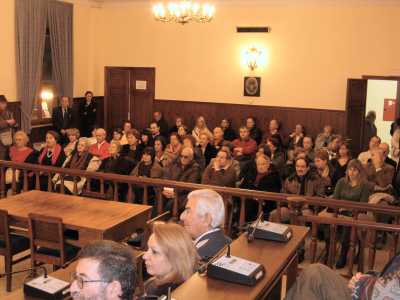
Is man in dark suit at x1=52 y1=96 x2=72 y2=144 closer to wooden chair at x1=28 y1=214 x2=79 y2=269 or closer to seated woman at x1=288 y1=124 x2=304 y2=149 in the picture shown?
seated woman at x1=288 y1=124 x2=304 y2=149

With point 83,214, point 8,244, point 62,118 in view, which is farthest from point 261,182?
point 62,118

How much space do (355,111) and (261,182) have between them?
17.4 feet

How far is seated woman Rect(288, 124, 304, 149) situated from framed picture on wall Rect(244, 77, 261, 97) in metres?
1.29

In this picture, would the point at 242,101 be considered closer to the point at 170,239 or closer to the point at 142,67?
the point at 142,67

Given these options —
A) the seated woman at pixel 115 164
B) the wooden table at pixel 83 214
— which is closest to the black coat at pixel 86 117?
the seated woman at pixel 115 164

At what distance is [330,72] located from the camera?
10695 mm

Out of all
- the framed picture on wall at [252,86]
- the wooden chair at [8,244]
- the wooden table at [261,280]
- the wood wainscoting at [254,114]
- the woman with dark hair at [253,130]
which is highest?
the framed picture on wall at [252,86]

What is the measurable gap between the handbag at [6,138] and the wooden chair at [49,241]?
531 centimetres

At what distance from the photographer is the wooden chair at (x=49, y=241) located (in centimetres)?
419

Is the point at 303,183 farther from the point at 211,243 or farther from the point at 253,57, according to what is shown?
the point at 253,57

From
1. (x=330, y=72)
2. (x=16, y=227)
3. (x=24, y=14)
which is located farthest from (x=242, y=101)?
(x=16, y=227)

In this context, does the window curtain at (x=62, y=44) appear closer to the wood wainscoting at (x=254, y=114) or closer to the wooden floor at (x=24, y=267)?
the wood wainscoting at (x=254, y=114)

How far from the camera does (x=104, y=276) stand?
218 cm

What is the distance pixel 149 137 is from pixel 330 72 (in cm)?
392
